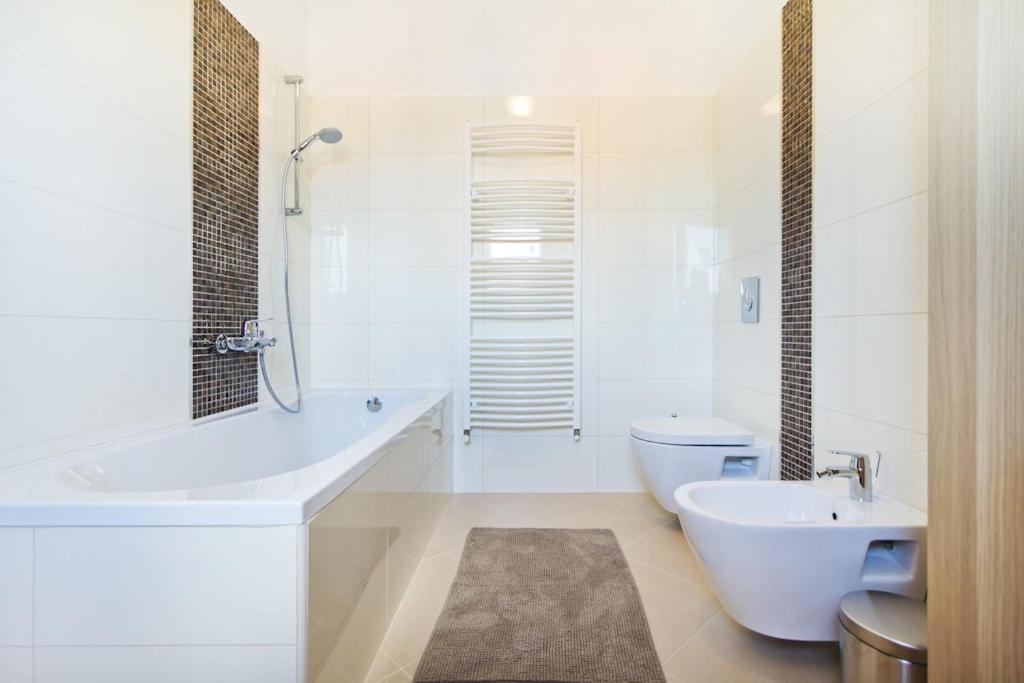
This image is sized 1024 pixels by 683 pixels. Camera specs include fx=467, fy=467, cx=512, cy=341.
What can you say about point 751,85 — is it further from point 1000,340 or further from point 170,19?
point 170,19

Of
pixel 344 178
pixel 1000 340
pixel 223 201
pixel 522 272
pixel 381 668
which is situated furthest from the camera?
pixel 344 178

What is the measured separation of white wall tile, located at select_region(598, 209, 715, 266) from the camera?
2494mm

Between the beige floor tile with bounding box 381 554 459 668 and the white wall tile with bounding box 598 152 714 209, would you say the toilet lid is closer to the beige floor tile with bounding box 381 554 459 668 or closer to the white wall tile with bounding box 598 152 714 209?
the beige floor tile with bounding box 381 554 459 668

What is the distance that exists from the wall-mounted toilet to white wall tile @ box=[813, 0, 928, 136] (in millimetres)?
1163

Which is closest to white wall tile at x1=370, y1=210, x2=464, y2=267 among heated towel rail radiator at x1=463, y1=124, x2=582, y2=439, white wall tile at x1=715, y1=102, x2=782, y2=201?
heated towel rail radiator at x1=463, y1=124, x2=582, y2=439

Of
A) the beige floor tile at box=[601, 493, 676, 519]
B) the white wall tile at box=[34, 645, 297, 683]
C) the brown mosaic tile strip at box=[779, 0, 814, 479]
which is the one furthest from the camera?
the beige floor tile at box=[601, 493, 676, 519]

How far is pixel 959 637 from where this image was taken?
23.8 inches

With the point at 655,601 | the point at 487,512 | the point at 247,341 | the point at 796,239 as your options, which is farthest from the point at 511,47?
the point at 655,601

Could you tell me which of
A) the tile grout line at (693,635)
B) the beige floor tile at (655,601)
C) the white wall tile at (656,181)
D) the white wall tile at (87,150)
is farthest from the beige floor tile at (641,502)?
the white wall tile at (87,150)

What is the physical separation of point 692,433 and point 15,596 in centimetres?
195

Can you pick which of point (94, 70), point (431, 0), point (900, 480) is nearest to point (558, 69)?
point (431, 0)

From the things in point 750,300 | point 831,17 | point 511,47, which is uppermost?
point 511,47

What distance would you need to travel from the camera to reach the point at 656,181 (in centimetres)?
250

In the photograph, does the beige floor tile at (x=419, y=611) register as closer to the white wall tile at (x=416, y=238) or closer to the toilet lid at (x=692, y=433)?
the toilet lid at (x=692, y=433)
